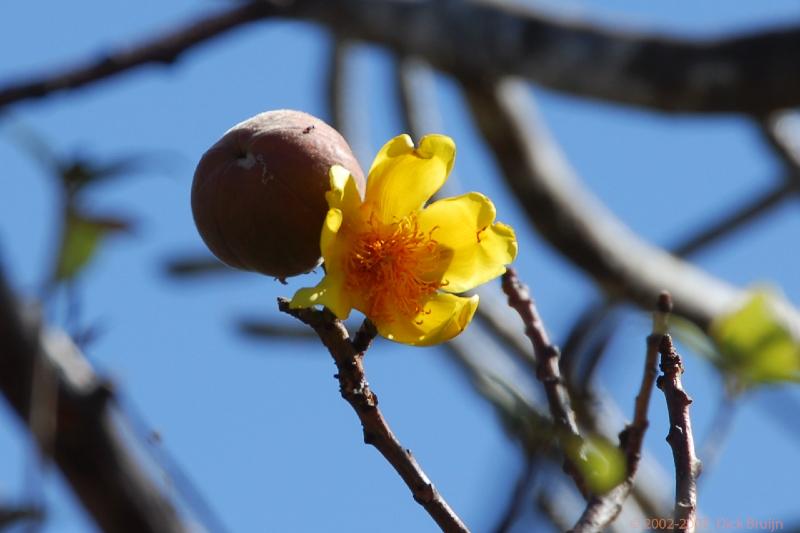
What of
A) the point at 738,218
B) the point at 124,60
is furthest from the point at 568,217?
the point at 124,60

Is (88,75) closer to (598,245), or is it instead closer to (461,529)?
(461,529)

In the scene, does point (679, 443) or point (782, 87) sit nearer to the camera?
point (679, 443)

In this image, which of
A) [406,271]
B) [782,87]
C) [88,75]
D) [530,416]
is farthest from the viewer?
[782,87]

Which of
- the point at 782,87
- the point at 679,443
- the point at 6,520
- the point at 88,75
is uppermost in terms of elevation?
the point at 88,75

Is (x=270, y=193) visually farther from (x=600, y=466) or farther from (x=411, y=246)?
(x=600, y=466)

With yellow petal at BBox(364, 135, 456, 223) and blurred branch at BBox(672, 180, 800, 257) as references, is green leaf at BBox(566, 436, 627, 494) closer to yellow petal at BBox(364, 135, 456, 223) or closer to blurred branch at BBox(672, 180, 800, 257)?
yellow petal at BBox(364, 135, 456, 223)

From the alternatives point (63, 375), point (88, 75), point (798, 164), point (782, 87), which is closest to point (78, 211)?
point (63, 375)

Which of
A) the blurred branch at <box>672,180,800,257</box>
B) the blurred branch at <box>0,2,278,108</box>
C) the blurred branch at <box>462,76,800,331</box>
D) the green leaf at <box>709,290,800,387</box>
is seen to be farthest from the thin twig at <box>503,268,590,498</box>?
the blurred branch at <box>672,180,800,257</box>

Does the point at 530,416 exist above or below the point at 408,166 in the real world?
below
